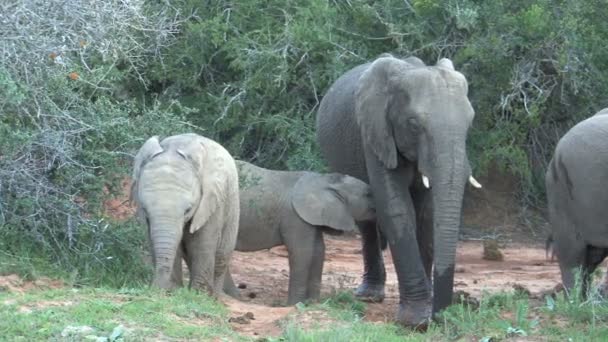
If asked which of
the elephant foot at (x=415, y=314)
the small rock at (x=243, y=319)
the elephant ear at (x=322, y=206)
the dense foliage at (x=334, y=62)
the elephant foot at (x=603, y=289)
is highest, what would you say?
the dense foliage at (x=334, y=62)

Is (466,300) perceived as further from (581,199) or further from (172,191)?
(172,191)

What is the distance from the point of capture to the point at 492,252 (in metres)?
13.6

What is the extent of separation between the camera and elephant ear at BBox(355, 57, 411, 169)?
976 cm

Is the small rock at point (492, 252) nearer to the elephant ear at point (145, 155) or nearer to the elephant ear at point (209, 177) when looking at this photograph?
the elephant ear at point (209, 177)

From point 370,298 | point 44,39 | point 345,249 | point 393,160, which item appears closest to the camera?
point 393,160

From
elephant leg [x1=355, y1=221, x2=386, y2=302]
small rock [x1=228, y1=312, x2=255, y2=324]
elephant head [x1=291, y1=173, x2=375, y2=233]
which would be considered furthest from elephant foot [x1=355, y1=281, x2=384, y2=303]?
small rock [x1=228, y1=312, x2=255, y2=324]

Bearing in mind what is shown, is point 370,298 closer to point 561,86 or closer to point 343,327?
point 343,327

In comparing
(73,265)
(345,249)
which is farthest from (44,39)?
Answer: (345,249)

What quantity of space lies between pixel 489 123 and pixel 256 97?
7.65ft

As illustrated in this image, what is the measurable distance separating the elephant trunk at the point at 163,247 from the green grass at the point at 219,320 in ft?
0.36

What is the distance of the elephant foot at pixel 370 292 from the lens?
1124 centimetres

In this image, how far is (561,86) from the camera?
44.9ft

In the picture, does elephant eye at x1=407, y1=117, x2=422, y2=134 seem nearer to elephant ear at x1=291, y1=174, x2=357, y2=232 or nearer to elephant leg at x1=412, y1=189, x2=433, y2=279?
elephant leg at x1=412, y1=189, x2=433, y2=279

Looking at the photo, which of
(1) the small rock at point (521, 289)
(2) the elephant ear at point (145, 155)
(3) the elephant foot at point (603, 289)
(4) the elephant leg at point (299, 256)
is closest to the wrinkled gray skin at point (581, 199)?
(3) the elephant foot at point (603, 289)
